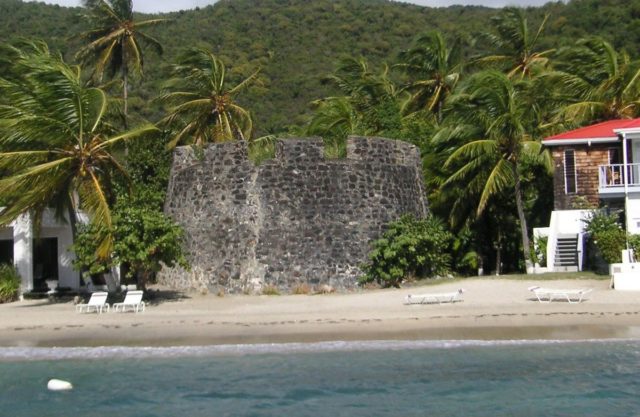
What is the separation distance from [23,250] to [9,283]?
1.27m

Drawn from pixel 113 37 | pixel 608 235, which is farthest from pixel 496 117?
pixel 113 37

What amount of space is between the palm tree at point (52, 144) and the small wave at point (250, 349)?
16.9 feet

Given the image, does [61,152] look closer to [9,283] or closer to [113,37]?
[9,283]

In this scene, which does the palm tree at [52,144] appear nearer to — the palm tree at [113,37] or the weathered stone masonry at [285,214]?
the weathered stone masonry at [285,214]

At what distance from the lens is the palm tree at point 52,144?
75.8 ft

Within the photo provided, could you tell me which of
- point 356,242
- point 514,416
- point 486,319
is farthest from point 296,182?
point 514,416

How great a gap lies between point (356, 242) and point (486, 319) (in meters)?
7.11

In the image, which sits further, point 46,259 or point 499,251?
point 499,251

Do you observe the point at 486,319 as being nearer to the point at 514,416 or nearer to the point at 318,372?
the point at 318,372

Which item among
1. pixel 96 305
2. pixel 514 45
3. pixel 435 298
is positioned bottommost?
pixel 96 305

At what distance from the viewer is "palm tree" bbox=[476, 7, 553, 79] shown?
133 feet

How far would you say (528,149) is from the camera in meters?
31.7

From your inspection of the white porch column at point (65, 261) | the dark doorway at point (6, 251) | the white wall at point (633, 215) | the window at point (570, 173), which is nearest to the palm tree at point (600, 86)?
the window at point (570, 173)

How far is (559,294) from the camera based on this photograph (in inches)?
858
